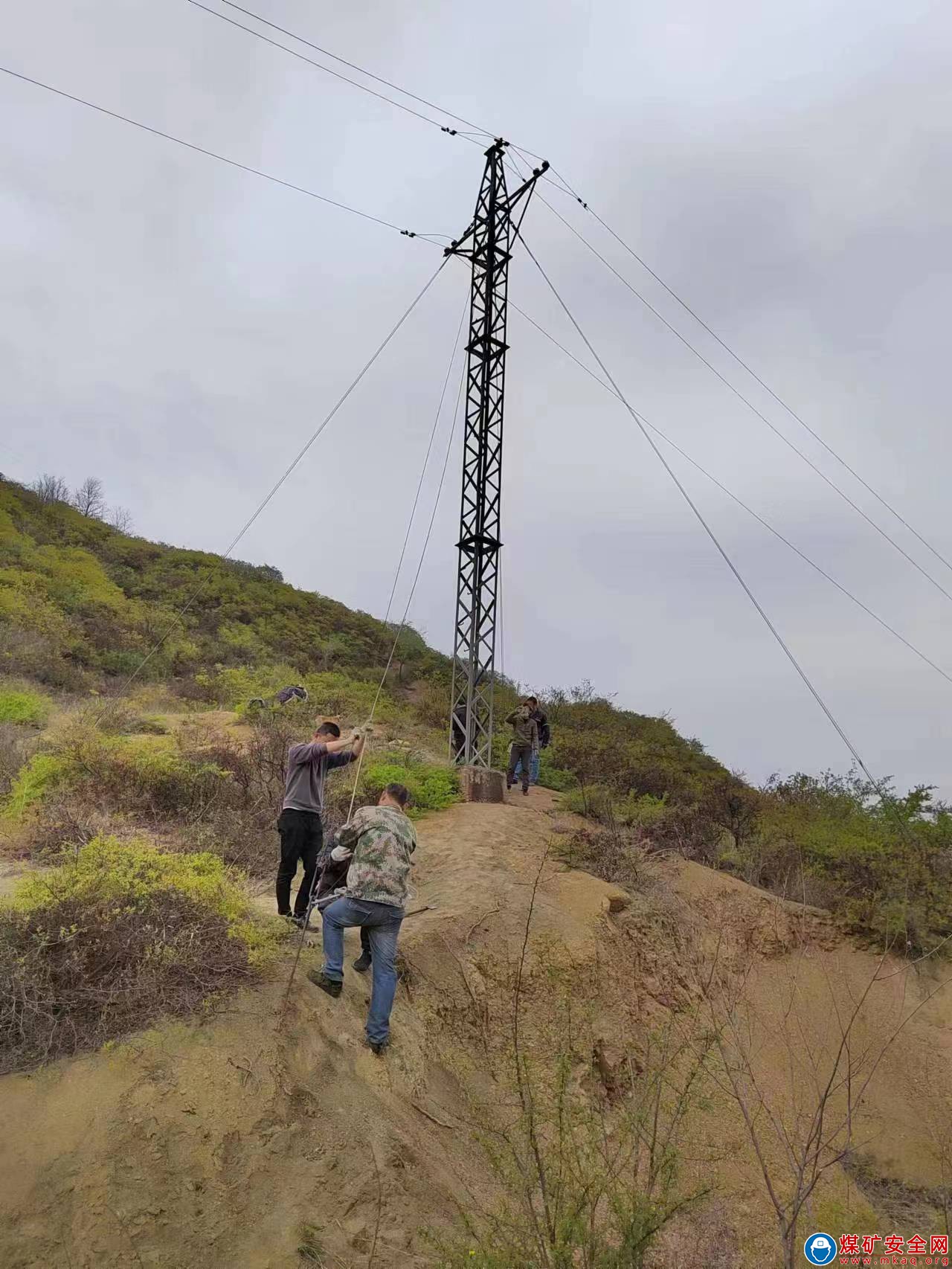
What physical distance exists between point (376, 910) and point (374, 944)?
0.26 m

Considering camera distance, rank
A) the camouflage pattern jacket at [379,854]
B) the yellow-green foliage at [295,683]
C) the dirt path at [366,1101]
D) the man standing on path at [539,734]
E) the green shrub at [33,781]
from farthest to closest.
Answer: the yellow-green foliage at [295,683] < the man standing on path at [539,734] < the green shrub at [33,781] < the camouflage pattern jacket at [379,854] < the dirt path at [366,1101]

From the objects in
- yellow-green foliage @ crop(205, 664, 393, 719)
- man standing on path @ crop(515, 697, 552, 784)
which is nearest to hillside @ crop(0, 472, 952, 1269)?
yellow-green foliage @ crop(205, 664, 393, 719)

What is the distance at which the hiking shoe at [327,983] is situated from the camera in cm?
559

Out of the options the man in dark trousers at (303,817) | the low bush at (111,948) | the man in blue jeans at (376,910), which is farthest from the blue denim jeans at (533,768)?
the man in blue jeans at (376,910)

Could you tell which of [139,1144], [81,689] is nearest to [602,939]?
[139,1144]

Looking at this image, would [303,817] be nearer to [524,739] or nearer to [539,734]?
[524,739]

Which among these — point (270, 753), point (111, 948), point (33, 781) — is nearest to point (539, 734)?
point (270, 753)

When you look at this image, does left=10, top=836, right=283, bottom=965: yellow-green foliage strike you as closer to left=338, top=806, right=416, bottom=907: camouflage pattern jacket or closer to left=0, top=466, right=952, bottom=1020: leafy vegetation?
left=338, top=806, right=416, bottom=907: camouflage pattern jacket

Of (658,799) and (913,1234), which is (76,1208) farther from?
(658,799)

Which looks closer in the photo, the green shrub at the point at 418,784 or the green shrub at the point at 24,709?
the green shrub at the point at 418,784

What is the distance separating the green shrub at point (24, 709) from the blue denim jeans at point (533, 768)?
8046 millimetres

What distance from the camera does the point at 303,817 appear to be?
6.64 meters

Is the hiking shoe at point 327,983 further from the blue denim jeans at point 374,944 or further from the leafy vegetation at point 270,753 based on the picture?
the leafy vegetation at point 270,753

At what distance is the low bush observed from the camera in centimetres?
446
